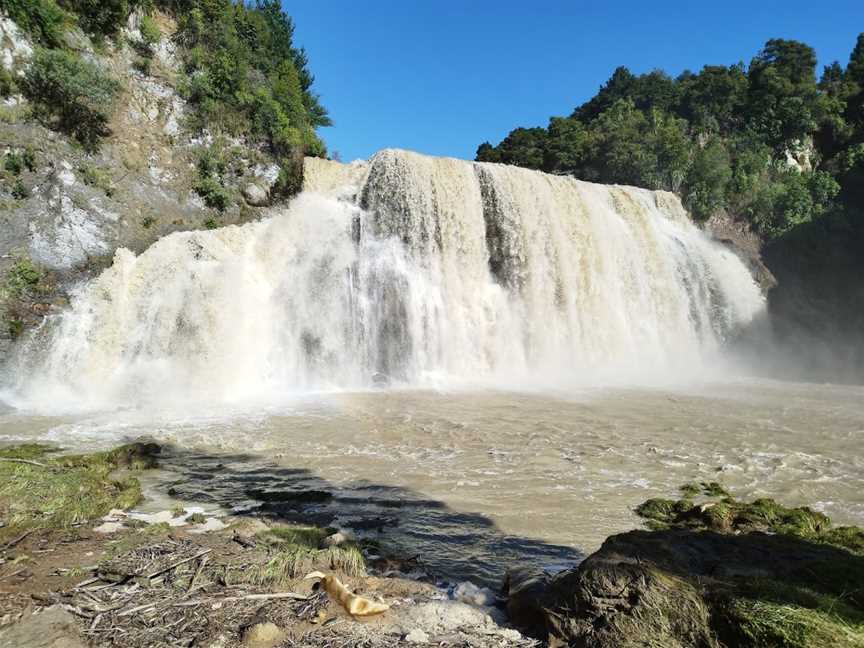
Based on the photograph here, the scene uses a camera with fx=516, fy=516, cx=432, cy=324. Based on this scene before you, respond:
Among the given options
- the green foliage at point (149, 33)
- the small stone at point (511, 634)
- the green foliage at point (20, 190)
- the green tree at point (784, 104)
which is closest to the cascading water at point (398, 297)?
the green foliage at point (20, 190)

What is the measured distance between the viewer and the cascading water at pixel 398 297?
40.5 ft

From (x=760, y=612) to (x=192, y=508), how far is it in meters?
4.55

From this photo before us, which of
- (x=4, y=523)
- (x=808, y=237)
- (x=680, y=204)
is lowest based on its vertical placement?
(x=4, y=523)

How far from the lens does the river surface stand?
4.77 m

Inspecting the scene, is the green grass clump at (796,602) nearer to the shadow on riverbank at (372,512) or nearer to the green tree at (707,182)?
the shadow on riverbank at (372,512)

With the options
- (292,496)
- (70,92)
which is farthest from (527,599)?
(70,92)

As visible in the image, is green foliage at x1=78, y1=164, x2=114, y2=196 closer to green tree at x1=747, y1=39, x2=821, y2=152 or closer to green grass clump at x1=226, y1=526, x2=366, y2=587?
green grass clump at x1=226, y1=526, x2=366, y2=587

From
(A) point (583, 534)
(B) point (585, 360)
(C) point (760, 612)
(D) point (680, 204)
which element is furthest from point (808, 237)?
(C) point (760, 612)

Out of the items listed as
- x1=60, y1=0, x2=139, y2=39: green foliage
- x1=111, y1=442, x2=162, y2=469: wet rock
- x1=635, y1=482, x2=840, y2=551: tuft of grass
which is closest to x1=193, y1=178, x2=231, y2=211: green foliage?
x1=60, y1=0, x2=139, y2=39: green foliage

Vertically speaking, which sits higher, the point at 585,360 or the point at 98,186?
the point at 98,186

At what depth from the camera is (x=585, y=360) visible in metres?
17.8

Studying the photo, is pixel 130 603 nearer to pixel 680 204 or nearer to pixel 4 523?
pixel 4 523

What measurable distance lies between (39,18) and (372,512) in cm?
1819

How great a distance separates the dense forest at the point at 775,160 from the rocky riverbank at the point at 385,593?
23914 mm
